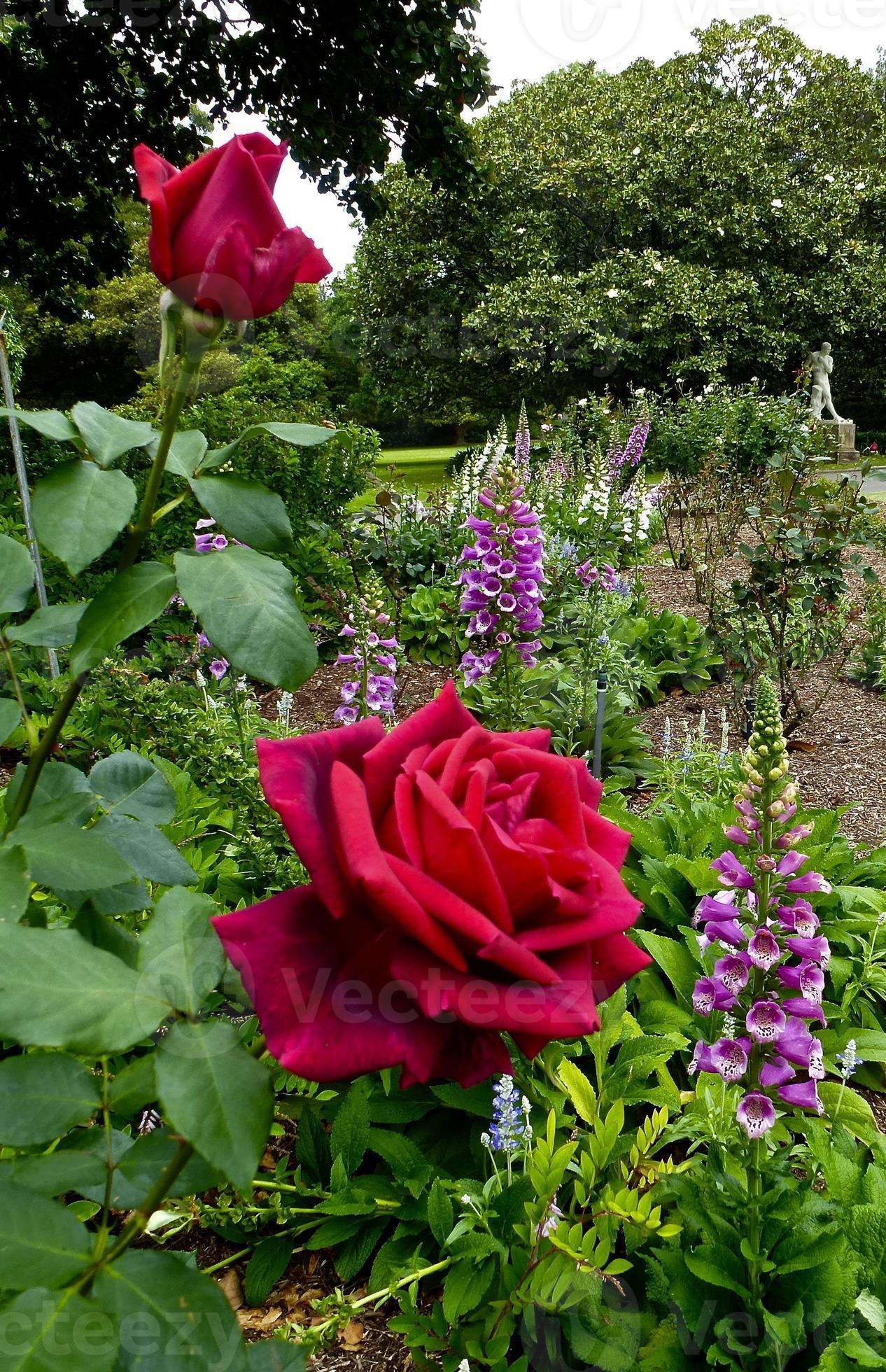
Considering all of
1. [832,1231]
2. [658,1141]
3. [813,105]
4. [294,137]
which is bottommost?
[658,1141]

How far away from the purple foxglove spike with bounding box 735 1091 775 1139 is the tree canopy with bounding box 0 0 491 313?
5.82m

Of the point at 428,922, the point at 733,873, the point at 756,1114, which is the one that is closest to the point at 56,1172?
the point at 428,922

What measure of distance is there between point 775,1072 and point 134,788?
0.96 m

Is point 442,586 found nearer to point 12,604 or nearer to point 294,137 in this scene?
point 294,137

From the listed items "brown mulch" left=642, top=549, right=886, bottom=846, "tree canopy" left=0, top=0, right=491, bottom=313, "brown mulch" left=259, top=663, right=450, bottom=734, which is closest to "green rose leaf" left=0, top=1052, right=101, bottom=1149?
"brown mulch" left=642, top=549, right=886, bottom=846

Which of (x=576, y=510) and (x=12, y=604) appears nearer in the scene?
(x=12, y=604)

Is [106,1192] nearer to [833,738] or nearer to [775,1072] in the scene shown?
[775,1072]

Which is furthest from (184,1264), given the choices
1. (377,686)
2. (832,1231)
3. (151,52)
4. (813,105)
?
(813,105)

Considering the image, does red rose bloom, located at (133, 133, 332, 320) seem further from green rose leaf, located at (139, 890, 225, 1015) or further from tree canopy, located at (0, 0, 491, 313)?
tree canopy, located at (0, 0, 491, 313)

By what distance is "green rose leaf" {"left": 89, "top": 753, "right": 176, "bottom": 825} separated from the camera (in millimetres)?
700

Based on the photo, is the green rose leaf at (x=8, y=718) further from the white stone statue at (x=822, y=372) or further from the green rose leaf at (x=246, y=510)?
the white stone statue at (x=822, y=372)

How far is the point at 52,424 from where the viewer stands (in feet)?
1.81

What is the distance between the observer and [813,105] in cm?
2059

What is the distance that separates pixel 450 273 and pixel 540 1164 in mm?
21487
